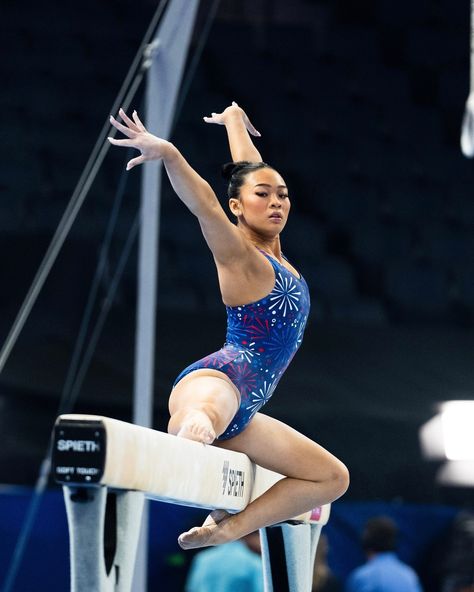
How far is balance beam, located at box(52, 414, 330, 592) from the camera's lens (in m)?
2.06

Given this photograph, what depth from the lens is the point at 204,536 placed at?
284 centimetres

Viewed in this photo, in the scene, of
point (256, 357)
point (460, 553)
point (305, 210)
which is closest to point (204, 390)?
point (256, 357)

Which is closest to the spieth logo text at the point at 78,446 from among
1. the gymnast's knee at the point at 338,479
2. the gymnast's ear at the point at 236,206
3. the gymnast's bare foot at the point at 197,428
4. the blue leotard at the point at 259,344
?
the gymnast's bare foot at the point at 197,428

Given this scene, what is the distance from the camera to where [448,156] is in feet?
36.4

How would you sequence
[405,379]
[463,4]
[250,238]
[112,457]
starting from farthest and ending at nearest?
[463,4] → [405,379] → [250,238] → [112,457]

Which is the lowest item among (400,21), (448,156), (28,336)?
(28,336)

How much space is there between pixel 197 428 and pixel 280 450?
606mm

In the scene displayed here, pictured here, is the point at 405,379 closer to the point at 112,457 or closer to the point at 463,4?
the point at 463,4

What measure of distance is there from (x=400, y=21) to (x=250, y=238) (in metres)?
9.47

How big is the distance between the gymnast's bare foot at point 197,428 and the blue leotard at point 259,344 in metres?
0.41

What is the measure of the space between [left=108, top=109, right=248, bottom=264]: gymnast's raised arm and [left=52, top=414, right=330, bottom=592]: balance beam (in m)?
0.61

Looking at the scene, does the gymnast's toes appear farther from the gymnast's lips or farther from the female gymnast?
the gymnast's lips

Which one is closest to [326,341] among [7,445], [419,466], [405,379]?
[405,379]

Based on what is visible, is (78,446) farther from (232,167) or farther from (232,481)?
(232,167)
